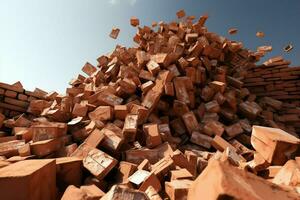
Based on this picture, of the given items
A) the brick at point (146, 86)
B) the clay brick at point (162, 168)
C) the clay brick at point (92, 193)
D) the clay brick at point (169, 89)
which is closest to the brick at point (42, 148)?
the clay brick at point (92, 193)

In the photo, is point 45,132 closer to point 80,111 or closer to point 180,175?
point 80,111

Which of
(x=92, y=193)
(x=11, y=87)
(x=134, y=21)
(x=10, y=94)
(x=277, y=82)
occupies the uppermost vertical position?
(x=134, y=21)

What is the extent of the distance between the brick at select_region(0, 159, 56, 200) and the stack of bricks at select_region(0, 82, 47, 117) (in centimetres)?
371

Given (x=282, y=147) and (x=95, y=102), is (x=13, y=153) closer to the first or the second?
(x=95, y=102)

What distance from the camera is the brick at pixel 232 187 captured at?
99 cm

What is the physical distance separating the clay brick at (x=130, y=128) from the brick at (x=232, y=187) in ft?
7.14

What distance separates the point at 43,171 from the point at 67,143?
1.51 metres

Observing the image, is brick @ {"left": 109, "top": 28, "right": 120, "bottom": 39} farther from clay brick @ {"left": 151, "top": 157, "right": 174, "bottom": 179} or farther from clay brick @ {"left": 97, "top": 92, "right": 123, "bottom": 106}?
clay brick @ {"left": 151, "top": 157, "right": 174, "bottom": 179}

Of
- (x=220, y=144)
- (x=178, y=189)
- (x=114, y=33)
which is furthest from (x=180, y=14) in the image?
(x=178, y=189)

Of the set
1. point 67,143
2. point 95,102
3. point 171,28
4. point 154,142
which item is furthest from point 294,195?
point 171,28

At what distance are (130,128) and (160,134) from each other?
49cm

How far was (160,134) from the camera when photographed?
3570 mm

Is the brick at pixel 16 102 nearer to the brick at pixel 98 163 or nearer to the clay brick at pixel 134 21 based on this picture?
the brick at pixel 98 163

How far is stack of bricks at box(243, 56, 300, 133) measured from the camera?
5.90 m
